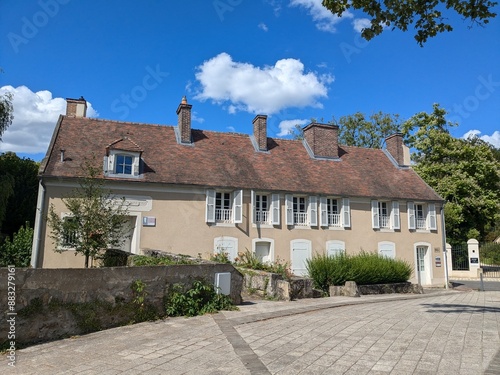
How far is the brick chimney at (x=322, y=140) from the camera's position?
75.0 ft

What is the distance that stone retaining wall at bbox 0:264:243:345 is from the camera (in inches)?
226

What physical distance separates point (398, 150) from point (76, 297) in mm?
Result: 21960

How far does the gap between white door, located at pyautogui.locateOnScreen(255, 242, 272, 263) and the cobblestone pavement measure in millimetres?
10420

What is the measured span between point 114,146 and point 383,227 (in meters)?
13.7

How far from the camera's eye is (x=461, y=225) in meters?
28.9

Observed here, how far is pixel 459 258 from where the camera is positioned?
88.4 ft

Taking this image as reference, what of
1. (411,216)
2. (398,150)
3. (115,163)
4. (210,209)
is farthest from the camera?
(398,150)

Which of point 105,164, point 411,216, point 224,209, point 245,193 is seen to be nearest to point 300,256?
point 245,193

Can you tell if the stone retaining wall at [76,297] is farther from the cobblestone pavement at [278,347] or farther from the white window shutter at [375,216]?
the white window shutter at [375,216]

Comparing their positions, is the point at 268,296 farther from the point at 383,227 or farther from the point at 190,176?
the point at 383,227

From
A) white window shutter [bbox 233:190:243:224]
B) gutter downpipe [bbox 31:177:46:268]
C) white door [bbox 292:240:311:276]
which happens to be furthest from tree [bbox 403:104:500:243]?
gutter downpipe [bbox 31:177:46:268]

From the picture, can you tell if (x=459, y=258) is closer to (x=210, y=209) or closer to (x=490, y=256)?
(x=490, y=256)

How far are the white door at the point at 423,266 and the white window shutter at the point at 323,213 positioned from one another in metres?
5.99

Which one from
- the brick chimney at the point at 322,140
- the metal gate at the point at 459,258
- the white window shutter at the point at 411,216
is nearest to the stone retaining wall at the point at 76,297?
the brick chimney at the point at 322,140
